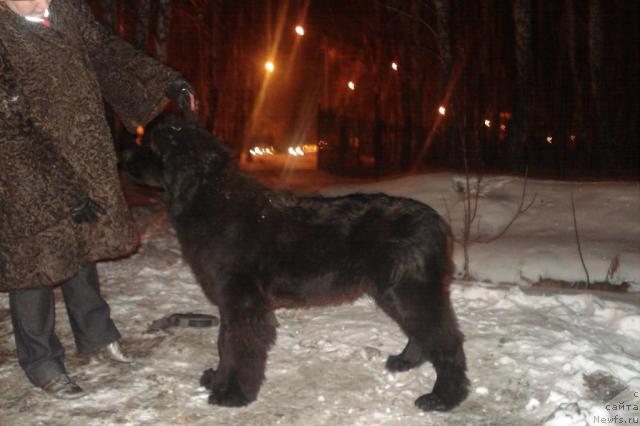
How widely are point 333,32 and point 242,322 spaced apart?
22.2m

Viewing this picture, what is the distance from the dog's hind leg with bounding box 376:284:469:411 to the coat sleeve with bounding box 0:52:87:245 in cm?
193

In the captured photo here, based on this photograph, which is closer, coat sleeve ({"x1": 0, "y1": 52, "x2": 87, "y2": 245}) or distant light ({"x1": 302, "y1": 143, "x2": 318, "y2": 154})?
coat sleeve ({"x1": 0, "y1": 52, "x2": 87, "y2": 245})

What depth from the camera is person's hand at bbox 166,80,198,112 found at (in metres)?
3.68

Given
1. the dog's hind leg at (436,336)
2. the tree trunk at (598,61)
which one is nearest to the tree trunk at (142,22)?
the dog's hind leg at (436,336)

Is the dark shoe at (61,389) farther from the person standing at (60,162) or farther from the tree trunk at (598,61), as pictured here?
the tree trunk at (598,61)

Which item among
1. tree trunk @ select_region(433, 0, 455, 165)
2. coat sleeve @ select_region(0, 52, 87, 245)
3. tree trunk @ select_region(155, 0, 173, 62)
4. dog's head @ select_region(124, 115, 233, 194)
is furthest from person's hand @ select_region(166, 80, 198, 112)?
tree trunk @ select_region(433, 0, 455, 165)

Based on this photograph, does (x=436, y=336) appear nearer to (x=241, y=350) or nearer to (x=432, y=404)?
(x=432, y=404)

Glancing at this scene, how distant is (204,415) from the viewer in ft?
10.8

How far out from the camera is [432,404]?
11.1ft

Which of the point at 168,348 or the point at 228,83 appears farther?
the point at 228,83

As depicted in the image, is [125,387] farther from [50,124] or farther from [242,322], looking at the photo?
[50,124]

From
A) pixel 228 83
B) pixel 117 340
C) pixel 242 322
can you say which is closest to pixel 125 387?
pixel 117 340

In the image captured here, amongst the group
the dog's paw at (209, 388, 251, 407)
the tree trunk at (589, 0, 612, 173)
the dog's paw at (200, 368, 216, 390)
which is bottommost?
the dog's paw at (209, 388, 251, 407)

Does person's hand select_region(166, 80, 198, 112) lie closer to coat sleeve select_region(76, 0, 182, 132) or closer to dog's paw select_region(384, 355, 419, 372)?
coat sleeve select_region(76, 0, 182, 132)
